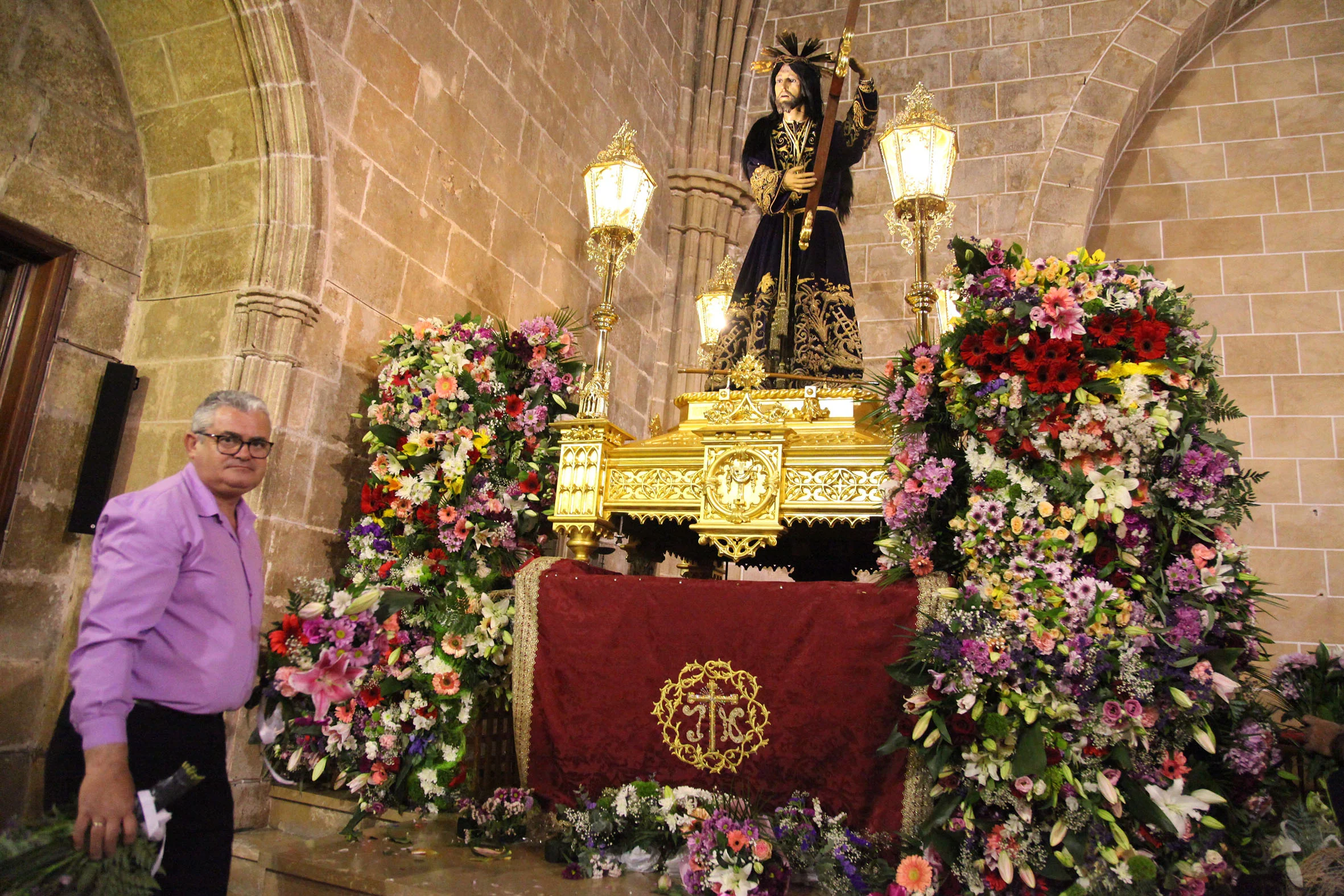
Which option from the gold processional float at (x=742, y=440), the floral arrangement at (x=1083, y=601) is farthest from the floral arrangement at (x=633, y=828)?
the gold processional float at (x=742, y=440)

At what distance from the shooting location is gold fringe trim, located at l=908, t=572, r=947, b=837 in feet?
7.75

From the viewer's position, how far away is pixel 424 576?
324 centimetres

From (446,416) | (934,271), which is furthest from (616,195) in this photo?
(934,271)

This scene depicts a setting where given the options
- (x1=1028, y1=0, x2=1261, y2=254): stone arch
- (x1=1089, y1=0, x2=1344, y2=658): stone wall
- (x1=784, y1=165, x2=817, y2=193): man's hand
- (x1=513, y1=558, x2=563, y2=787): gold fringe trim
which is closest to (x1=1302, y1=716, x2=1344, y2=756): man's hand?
(x1=513, y1=558, x2=563, y2=787): gold fringe trim

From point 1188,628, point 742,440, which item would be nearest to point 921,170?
point 742,440

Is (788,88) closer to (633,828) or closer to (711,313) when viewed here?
(711,313)

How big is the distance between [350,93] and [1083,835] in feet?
12.8

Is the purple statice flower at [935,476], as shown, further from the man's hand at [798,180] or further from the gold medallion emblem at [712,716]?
the man's hand at [798,180]

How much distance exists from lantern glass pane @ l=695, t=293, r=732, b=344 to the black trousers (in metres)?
3.71

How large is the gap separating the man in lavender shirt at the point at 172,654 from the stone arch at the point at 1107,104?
20.2 ft

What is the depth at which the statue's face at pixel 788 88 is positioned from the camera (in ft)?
13.2

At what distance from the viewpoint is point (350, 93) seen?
12.7ft

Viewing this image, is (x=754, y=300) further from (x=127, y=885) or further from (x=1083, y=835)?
(x=127, y=885)

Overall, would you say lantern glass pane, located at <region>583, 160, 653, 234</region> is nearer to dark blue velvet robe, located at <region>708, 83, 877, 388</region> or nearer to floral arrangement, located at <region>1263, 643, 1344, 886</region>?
dark blue velvet robe, located at <region>708, 83, 877, 388</region>
